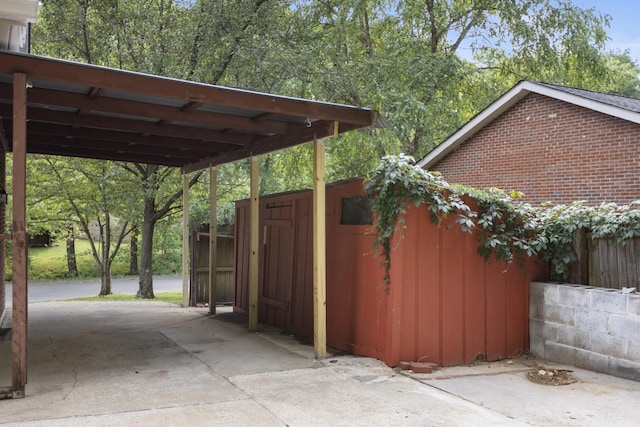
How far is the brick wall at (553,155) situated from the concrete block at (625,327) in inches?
209

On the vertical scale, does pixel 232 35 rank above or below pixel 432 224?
above

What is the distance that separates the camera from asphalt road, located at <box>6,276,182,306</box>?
18188mm

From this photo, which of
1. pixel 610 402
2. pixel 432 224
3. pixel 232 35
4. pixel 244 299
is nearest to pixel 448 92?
pixel 232 35

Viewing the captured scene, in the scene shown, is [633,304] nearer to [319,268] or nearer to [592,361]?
[592,361]

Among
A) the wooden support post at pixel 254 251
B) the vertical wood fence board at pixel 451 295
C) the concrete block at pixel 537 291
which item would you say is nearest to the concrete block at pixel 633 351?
A: the concrete block at pixel 537 291

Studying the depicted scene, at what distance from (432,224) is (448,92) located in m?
9.88

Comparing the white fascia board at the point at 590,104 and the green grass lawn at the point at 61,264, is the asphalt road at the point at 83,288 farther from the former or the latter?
the white fascia board at the point at 590,104

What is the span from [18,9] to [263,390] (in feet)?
12.5

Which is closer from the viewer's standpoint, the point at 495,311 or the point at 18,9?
the point at 18,9

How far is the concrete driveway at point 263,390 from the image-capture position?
4.16 m

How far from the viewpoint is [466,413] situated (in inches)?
173

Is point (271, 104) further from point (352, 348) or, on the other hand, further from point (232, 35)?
point (232, 35)

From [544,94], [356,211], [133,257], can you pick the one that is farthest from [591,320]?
[133,257]

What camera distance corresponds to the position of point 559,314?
6.28 meters
